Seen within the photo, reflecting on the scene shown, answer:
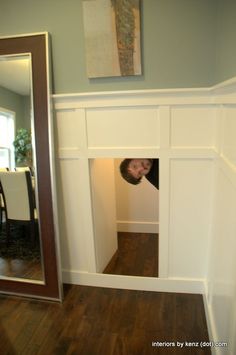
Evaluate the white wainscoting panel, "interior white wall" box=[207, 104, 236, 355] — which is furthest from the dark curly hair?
"interior white wall" box=[207, 104, 236, 355]

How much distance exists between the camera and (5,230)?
221 cm

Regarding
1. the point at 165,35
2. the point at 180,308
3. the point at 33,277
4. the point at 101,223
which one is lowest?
the point at 180,308

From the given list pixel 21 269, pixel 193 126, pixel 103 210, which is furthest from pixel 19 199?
pixel 193 126

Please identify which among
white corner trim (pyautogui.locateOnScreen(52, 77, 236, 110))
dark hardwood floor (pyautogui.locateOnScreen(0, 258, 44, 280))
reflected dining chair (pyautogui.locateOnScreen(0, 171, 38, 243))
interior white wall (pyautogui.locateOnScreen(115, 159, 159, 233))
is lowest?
dark hardwood floor (pyautogui.locateOnScreen(0, 258, 44, 280))

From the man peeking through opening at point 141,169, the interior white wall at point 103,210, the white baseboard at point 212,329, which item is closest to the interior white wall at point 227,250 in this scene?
the white baseboard at point 212,329

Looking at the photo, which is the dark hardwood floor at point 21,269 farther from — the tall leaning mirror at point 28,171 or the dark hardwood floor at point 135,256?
the dark hardwood floor at point 135,256

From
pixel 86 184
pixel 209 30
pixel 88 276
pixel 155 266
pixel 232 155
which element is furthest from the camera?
pixel 155 266

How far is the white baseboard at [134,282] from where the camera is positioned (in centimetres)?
211

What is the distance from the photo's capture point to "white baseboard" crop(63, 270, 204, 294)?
211 centimetres

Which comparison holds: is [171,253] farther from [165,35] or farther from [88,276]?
[165,35]

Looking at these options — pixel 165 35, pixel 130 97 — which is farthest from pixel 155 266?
pixel 165 35

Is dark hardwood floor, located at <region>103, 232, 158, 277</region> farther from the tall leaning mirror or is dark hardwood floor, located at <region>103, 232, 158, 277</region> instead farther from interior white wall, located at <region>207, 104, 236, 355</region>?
interior white wall, located at <region>207, 104, 236, 355</region>

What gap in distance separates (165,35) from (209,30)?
0.29 m

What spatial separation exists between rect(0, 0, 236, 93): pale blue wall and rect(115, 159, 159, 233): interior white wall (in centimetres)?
141
